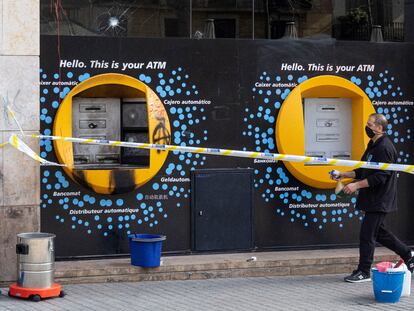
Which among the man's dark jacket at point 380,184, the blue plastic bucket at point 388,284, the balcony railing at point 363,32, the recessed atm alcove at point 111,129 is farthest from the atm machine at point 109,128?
the blue plastic bucket at point 388,284

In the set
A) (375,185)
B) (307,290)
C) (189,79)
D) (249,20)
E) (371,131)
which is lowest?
(307,290)

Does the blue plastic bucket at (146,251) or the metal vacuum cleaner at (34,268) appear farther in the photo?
the blue plastic bucket at (146,251)

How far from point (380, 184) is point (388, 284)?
4.12 ft

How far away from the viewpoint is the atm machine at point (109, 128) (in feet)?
33.6

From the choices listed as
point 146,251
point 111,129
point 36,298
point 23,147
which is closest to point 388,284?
point 146,251

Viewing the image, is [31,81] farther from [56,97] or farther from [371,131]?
[371,131]

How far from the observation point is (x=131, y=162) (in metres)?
10.5

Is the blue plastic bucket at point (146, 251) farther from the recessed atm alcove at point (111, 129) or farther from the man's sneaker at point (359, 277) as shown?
the man's sneaker at point (359, 277)

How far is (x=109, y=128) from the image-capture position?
1041 centimetres

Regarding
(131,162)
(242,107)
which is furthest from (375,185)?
(131,162)

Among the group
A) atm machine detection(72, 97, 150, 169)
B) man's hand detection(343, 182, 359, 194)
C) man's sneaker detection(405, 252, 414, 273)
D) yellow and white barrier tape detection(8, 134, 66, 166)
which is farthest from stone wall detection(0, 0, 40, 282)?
man's sneaker detection(405, 252, 414, 273)

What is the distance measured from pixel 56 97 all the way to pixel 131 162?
1.21 m

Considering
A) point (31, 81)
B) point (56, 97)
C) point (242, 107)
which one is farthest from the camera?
point (242, 107)

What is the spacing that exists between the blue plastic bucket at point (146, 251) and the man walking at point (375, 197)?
210 cm
